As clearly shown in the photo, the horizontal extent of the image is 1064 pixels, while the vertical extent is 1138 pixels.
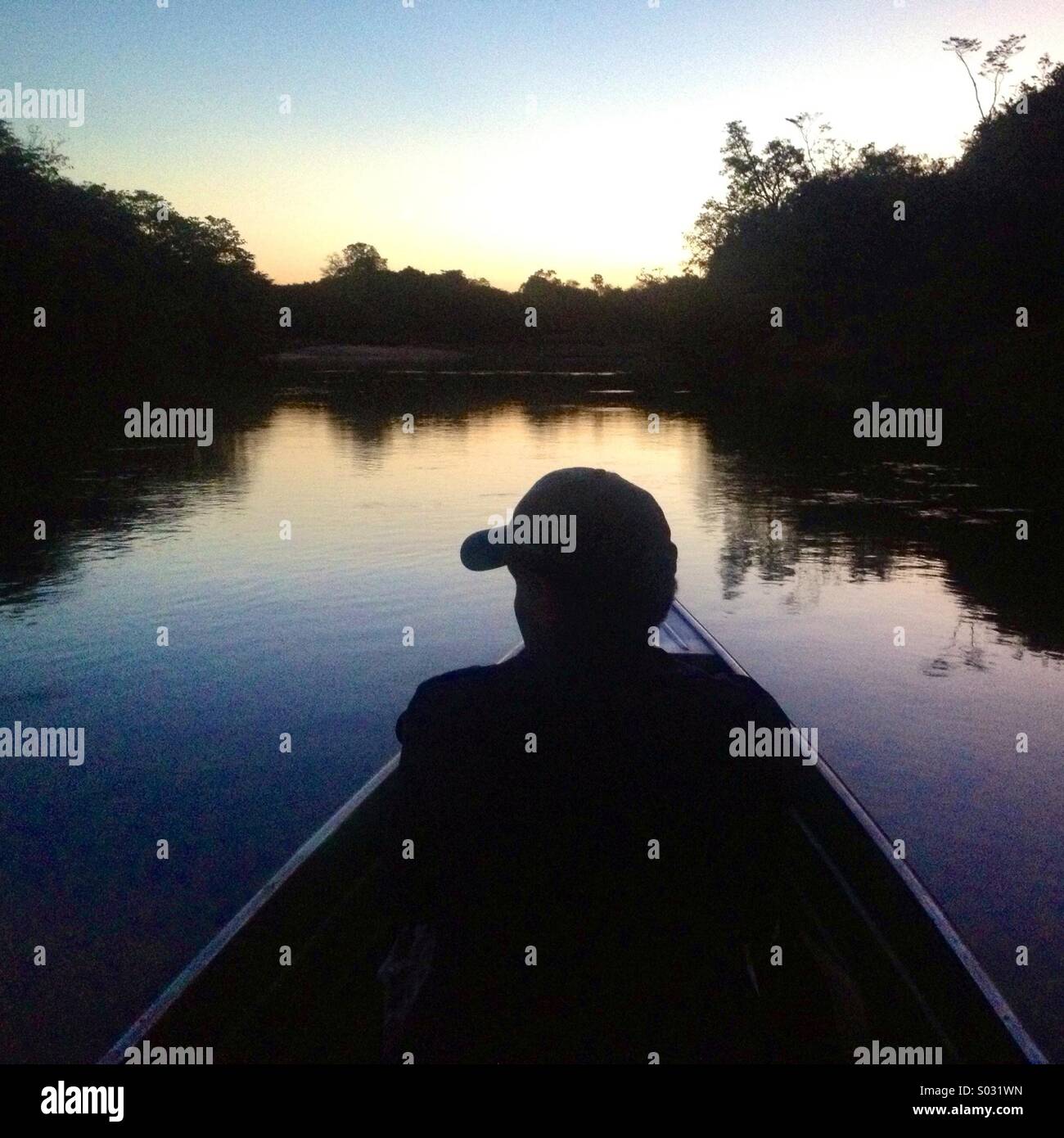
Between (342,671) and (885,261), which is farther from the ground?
(885,261)

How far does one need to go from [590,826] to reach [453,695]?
0.34m

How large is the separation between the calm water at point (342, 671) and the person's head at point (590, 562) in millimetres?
2565

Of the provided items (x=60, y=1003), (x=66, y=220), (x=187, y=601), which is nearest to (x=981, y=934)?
(x=60, y=1003)

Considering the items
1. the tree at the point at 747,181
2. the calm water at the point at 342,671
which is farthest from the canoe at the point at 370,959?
the tree at the point at 747,181

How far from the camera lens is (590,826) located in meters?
1.94

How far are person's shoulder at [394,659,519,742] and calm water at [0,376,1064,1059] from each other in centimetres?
239

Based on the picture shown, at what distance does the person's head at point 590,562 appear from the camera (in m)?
2.00

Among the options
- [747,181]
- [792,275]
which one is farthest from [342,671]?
[747,181]

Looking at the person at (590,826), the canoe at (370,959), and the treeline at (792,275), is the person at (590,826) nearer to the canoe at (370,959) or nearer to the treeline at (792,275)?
the canoe at (370,959)

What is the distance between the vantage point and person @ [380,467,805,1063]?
75.7 inches

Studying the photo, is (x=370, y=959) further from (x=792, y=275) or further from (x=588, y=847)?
(x=792, y=275)
